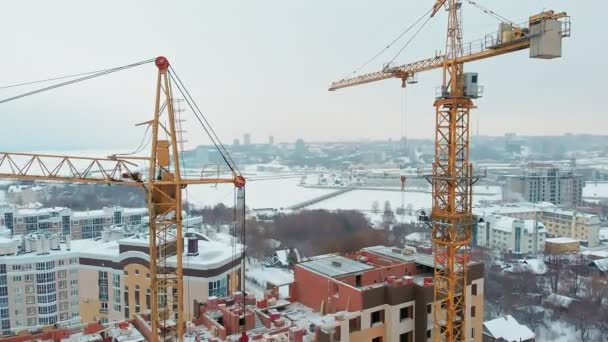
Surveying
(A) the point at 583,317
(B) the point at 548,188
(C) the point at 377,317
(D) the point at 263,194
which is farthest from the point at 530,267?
(D) the point at 263,194

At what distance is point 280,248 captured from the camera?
42.7 meters

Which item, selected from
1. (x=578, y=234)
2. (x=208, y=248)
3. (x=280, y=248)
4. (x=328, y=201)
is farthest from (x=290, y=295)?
(x=328, y=201)

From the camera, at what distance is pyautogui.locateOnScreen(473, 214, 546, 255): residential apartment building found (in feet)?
132

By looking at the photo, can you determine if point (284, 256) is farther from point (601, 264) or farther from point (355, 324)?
point (355, 324)

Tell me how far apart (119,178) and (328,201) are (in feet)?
206

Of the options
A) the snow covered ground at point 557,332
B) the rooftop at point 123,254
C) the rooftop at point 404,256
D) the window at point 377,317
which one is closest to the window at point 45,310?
the rooftop at point 123,254

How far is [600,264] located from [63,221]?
137ft

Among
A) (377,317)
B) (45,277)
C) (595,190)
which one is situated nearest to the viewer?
(377,317)

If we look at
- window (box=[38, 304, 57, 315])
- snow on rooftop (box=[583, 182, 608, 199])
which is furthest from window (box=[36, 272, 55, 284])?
snow on rooftop (box=[583, 182, 608, 199])

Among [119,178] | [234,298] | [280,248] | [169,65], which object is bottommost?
[280,248]

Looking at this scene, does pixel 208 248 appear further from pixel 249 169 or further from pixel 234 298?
pixel 249 169

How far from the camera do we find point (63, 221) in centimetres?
3988

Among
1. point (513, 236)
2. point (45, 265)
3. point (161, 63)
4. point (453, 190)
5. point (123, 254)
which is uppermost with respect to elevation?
point (161, 63)

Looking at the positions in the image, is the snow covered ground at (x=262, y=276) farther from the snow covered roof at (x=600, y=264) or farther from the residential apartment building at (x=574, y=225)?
the residential apartment building at (x=574, y=225)
